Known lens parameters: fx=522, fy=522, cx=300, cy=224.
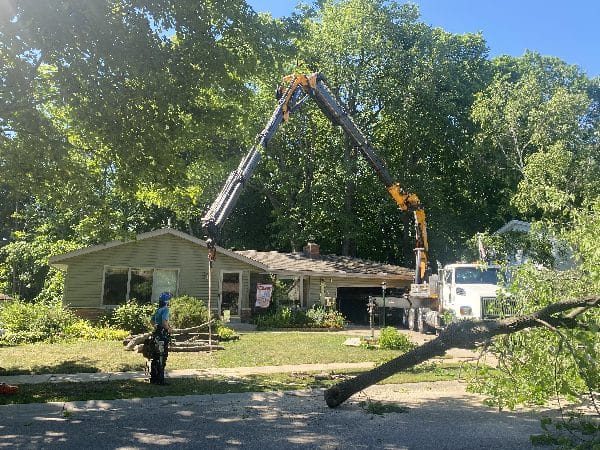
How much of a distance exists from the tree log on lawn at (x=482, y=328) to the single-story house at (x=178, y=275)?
40.6 ft

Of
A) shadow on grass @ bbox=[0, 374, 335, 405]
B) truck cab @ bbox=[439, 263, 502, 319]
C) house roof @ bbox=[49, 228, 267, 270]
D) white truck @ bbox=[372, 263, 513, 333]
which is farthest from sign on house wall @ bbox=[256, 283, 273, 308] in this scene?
shadow on grass @ bbox=[0, 374, 335, 405]

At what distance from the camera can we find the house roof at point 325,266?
25875 mm

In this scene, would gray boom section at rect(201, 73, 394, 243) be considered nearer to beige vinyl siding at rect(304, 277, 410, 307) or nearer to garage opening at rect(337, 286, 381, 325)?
beige vinyl siding at rect(304, 277, 410, 307)

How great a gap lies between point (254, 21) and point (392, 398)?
25.1 feet

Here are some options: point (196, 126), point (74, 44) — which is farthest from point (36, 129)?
point (196, 126)

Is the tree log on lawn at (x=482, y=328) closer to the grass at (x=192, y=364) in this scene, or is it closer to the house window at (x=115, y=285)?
the grass at (x=192, y=364)

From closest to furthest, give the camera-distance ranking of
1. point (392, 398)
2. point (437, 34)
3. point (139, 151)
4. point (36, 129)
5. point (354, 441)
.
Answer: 1. point (354, 441)
2. point (392, 398)
3. point (36, 129)
4. point (139, 151)
5. point (437, 34)

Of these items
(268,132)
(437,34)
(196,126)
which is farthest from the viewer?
(437,34)

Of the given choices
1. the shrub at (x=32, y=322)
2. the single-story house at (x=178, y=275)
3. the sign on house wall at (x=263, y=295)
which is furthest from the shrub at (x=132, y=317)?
the sign on house wall at (x=263, y=295)

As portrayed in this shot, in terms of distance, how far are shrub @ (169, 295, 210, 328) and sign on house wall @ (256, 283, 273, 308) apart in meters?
6.32

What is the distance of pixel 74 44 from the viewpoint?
8.73m

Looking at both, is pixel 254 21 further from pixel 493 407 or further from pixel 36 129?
pixel 493 407

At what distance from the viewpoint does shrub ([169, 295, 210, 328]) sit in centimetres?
1670

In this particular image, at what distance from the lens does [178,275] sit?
22.0 meters
